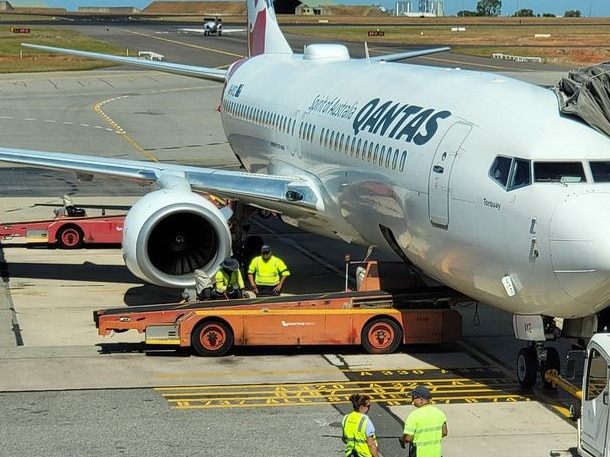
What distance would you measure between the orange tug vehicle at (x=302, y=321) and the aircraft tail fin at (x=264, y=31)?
14.1 m

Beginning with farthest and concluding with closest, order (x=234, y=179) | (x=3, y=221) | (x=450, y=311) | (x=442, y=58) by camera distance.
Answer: (x=442, y=58), (x=3, y=221), (x=234, y=179), (x=450, y=311)

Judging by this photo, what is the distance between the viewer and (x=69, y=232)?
29.3m

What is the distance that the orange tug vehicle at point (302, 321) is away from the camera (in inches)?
758

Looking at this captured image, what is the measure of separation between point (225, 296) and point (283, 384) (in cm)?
372

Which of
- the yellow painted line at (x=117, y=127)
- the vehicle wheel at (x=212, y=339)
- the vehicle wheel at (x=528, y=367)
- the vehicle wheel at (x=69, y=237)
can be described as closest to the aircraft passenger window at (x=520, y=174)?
the vehicle wheel at (x=528, y=367)

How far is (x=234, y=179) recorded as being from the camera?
24438 millimetres

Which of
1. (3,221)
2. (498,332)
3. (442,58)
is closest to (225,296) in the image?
(498,332)

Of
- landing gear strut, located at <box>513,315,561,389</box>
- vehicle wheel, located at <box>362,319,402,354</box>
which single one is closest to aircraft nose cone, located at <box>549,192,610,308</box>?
landing gear strut, located at <box>513,315,561,389</box>

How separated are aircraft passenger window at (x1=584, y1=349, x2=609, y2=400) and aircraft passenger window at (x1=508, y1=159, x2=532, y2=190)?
2.36 meters

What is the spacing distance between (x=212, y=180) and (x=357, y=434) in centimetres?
1236

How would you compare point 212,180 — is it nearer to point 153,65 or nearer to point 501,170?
point 153,65

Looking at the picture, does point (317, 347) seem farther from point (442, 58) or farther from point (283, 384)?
point (442, 58)

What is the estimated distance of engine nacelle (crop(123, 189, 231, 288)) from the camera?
71.4 ft

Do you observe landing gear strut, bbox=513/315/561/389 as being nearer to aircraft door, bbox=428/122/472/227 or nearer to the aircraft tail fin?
aircraft door, bbox=428/122/472/227
